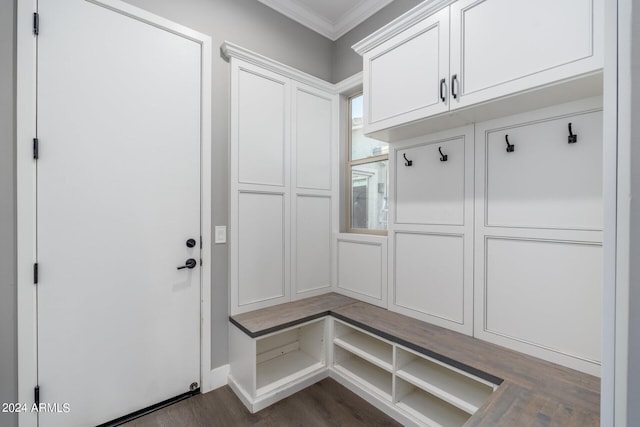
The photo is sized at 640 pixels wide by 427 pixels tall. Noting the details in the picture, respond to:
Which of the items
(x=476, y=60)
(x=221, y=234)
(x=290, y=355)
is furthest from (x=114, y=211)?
(x=476, y=60)

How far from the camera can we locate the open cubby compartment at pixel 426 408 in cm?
156

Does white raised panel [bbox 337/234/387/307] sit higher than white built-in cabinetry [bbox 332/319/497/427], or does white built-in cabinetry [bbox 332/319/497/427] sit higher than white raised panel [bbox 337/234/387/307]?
white raised panel [bbox 337/234/387/307]

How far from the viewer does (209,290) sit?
1.96 m

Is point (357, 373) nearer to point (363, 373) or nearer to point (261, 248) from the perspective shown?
point (363, 373)

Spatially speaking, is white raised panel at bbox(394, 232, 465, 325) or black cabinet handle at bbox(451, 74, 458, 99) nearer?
black cabinet handle at bbox(451, 74, 458, 99)

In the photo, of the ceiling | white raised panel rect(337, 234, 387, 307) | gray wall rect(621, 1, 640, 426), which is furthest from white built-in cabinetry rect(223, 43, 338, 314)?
gray wall rect(621, 1, 640, 426)

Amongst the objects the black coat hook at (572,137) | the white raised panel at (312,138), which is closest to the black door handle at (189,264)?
the white raised panel at (312,138)

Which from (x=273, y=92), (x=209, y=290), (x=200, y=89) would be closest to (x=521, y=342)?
(x=209, y=290)

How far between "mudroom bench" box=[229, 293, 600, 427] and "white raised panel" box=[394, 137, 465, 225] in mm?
726

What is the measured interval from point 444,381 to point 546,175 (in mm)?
1249

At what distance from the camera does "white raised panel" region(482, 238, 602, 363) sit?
52.2 inches

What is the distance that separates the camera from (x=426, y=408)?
5.47ft

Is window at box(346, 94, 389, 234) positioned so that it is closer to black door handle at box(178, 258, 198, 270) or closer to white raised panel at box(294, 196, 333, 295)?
white raised panel at box(294, 196, 333, 295)

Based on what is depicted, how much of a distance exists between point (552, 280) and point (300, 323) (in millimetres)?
1493
